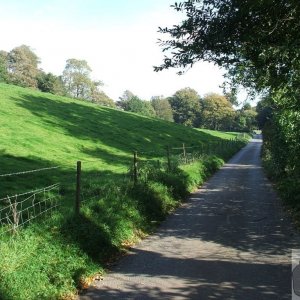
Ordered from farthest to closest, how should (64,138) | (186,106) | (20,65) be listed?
1. (186,106)
2. (20,65)
3. (64,138)

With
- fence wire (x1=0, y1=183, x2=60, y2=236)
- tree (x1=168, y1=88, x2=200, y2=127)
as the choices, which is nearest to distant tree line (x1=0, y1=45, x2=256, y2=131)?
tree (x1=168, y1=88, x2=200, y2=127)

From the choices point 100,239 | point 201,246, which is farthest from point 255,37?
point 100,239

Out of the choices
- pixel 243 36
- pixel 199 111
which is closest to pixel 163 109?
pixel 199 111

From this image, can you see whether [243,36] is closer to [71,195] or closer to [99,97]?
[71,195]

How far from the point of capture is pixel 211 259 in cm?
883

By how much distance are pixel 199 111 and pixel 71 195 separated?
14380 cm

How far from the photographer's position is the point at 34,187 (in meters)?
16.5

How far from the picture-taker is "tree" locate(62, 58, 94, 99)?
131 metres

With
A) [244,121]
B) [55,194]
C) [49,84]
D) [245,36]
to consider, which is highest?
[49,84]

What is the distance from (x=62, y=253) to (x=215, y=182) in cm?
1699

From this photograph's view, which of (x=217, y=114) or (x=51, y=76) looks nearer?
(x=51, y=76)

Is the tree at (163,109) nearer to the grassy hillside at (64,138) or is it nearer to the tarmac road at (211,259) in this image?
the grassy hillside at (64,138)

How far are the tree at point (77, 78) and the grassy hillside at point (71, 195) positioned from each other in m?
91.2

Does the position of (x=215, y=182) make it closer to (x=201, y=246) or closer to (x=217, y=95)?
(x=201, y=246)
